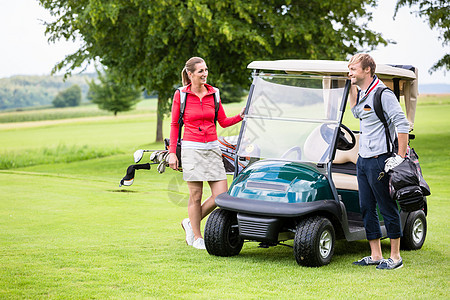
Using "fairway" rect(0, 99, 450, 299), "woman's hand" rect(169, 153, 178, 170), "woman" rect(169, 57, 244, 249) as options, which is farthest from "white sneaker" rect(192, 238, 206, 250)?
"woman's hand" rect(169, 153, 178, 170)

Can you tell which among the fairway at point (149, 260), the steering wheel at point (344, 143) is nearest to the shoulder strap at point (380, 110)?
the steering wheel at point (344, 143)

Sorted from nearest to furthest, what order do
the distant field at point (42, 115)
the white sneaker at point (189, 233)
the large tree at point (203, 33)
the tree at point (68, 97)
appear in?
1. the white sneaker at point (189, 233)
2. the large tree at point (203, 33)
3. the distant field at point (42, 115)
4. the tree at point (68, 97)

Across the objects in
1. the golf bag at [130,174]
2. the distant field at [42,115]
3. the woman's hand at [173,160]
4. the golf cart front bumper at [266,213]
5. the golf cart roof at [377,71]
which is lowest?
the distant field at [42,115]

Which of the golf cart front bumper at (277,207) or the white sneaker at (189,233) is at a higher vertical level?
the golf cart front bumper at (277,207)

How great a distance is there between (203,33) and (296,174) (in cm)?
1205

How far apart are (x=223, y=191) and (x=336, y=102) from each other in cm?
134

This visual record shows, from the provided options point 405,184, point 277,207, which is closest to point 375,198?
point 405,184

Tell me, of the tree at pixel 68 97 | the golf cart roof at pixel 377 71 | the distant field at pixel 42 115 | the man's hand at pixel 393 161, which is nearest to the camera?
the man's hand at pixel 393 161

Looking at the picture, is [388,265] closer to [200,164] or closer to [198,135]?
[200,164]

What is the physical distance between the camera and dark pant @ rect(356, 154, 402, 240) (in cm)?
Answer: 509

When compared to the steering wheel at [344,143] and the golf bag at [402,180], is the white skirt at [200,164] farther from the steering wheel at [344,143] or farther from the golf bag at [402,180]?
the golf bag at [402,180]

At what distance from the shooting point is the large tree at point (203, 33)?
16.3 meters

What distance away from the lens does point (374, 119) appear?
5047mm

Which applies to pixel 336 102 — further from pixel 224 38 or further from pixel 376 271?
pixel 224 38
